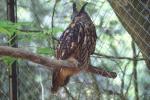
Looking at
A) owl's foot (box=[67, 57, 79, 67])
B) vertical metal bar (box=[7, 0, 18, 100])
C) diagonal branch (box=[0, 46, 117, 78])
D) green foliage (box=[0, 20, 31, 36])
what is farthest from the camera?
vertical metal bar (box=[7, 0, 18, 100])

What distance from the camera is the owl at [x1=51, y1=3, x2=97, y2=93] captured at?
169 cm

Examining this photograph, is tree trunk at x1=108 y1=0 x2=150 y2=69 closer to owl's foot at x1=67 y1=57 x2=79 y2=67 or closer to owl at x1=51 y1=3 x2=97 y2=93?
owl at x1=51 y1=3 x2=97 y2=93

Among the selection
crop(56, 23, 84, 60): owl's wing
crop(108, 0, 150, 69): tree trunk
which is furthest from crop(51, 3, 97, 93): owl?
crop(108, 0, 150, 69): tree trunk

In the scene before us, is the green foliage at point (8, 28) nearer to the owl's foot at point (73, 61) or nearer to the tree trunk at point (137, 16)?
the owl's foot at point (73, 61)

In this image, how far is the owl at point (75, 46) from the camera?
1.69 m

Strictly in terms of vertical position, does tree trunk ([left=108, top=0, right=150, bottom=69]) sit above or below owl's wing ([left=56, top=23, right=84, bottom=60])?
above

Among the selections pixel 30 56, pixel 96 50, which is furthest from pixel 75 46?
pixel 96 50

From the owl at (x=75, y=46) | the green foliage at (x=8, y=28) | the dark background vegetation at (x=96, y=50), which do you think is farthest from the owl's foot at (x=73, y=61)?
the green foliage at (x=8, y=28)

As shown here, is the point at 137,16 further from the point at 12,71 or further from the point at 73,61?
the point at 12,71

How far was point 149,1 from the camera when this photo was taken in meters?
1.88

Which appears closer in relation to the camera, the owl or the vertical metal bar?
the owl

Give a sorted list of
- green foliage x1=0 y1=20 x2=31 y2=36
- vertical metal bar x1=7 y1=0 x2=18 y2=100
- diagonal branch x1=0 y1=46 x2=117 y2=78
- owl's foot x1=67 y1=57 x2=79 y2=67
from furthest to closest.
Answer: vertical metal bar x1=7 y1=0 x2=18 y2=100, owl's foot x1=67 y1=57 x2=79 y2=67, green foliage x1=0 y1=20 x2=31 y2=36, diagonal branch x1=0 y1=46 x2=117 y2=78

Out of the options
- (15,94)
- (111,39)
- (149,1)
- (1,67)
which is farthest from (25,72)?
(149,1)

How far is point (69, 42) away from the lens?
1.71m
